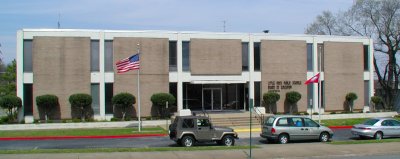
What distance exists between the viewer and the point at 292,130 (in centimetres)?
2592

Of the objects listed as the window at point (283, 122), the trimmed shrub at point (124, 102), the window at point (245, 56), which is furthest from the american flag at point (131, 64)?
the window at point (245, 56)

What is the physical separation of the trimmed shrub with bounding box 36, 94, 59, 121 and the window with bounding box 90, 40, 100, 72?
378 cm

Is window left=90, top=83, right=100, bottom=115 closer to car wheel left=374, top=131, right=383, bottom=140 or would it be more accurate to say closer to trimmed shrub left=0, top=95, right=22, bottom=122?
trimmed shrub left=0, top=95, right=22, bottom=122

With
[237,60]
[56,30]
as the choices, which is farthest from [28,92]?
[237,60]

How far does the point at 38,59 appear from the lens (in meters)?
38.2

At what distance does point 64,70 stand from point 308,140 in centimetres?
2025

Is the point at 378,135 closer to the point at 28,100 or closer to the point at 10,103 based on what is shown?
the point at 28,100

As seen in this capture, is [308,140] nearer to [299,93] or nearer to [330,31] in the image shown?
[299,93]

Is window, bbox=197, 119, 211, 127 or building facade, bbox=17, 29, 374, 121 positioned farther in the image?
building facade, bbox=17, 29, 374, 121

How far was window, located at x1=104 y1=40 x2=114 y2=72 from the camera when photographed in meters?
39.9

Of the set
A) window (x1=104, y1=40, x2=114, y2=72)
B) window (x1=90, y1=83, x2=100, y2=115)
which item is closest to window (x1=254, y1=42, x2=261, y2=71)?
window (x1=104, y1=40, x2=114, y2=72)

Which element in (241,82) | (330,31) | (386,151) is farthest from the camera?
(330,31)

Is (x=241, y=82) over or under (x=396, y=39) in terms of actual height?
under

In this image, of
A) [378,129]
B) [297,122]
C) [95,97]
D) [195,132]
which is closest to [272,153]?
[195,132]
